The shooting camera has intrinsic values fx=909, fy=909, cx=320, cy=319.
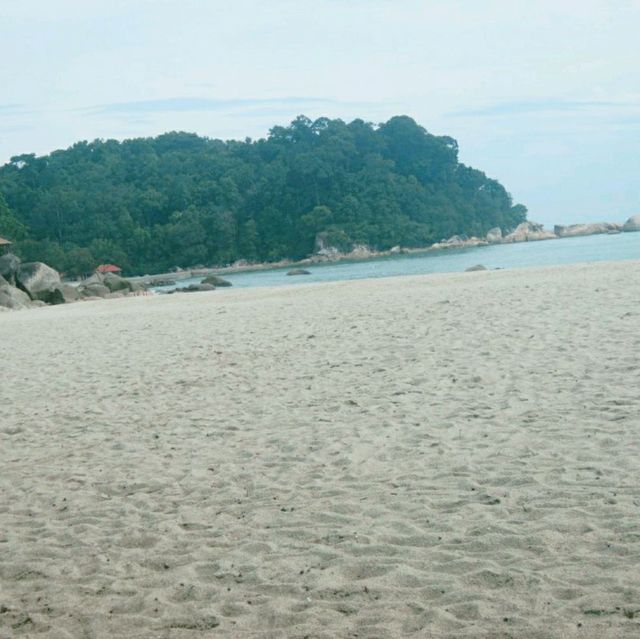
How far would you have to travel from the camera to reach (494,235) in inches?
3728

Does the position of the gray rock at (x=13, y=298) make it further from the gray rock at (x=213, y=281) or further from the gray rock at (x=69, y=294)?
the gray rock at (x=213, y=281)

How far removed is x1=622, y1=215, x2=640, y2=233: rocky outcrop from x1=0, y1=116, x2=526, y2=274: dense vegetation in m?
11.8

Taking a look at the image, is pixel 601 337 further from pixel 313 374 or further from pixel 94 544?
pixel 94 544

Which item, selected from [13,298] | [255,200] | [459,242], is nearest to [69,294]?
[13,298]

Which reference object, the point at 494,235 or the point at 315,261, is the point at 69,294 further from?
the point at 494,235

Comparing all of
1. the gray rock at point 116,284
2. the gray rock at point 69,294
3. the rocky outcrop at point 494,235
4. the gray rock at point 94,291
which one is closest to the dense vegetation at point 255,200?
the rocky outcrop at point 494,235

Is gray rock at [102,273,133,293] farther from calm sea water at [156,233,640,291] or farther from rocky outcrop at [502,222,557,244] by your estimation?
rocky outcrop at [502,222,557,244]

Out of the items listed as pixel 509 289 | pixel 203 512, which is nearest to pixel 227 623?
pixel 203 512

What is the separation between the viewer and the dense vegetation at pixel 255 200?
84375mm

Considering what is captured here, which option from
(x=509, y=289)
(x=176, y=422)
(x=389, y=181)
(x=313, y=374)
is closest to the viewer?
(x=176, y=422)

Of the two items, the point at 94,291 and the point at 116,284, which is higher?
the point at 116,284

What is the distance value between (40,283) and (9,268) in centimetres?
142

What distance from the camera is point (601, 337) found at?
943 centimetres

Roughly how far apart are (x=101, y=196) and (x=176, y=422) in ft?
285
